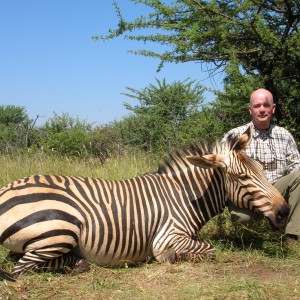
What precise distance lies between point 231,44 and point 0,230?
416cm

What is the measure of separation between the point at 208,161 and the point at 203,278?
99cm

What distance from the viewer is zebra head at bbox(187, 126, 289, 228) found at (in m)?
3.73

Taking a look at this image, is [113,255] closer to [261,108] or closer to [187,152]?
[187,152]

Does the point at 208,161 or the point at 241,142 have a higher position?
the point at 241,142

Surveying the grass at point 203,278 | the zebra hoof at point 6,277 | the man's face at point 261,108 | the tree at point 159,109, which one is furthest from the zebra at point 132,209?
the tree at point 159,109

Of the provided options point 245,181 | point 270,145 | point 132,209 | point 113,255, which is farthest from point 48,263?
point 270,145

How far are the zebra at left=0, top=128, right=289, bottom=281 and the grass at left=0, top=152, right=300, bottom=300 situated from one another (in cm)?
12

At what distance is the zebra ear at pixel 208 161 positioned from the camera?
379cm

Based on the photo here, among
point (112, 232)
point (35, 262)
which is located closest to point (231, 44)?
point (112, 232)

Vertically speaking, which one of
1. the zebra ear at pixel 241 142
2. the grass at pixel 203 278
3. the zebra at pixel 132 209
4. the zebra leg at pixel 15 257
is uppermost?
the zebra ear at pixel 241 142

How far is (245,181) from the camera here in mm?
3854

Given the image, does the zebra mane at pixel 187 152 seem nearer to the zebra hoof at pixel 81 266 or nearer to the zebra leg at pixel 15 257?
the zebra hoof at pixel 81 266

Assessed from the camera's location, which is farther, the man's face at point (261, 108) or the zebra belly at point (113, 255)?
the man's face at point (261, 108)

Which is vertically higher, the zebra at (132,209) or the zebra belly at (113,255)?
the zebra at (132,209)
